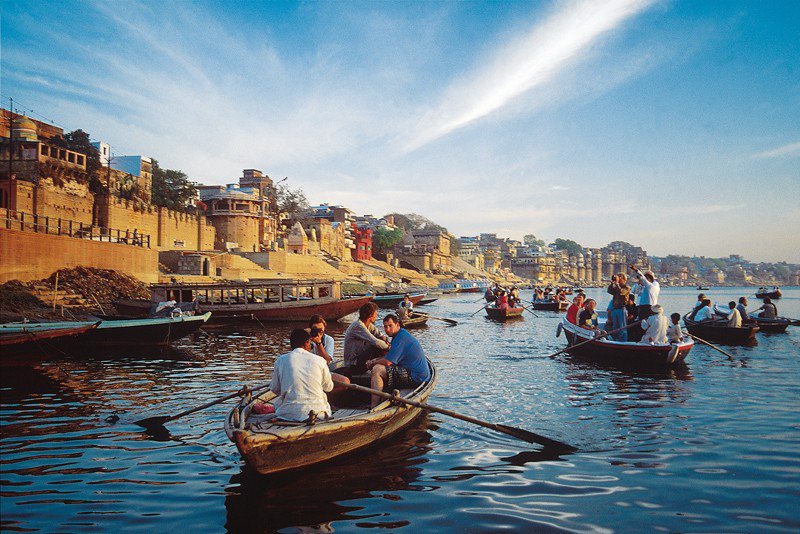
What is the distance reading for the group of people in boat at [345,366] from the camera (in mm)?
6559

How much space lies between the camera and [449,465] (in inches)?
293

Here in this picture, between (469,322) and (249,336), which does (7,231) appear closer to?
(249,336)

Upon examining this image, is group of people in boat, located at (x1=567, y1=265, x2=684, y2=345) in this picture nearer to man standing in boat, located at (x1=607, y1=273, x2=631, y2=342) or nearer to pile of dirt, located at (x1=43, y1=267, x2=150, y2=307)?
man standing in boat, located at (x1=607, y1=273, x2=631, y2=342)

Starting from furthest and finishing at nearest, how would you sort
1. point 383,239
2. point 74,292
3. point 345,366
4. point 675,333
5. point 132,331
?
point 383,239
point 74,292
point 132,331
point 675,333
point 345,366

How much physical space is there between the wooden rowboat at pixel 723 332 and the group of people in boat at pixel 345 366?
57.5ft

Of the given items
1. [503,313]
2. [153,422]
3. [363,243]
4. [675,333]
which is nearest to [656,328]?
[675,333]

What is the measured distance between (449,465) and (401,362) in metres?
2.31

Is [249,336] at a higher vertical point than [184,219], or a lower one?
lower

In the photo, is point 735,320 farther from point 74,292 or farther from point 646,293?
point 74,292

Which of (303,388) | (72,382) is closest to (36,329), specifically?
(72,382)

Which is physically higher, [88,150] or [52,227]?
[88,150]

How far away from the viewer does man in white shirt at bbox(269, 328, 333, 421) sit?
256 inches

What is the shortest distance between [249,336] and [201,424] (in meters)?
15.9

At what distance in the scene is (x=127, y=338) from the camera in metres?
19.6
